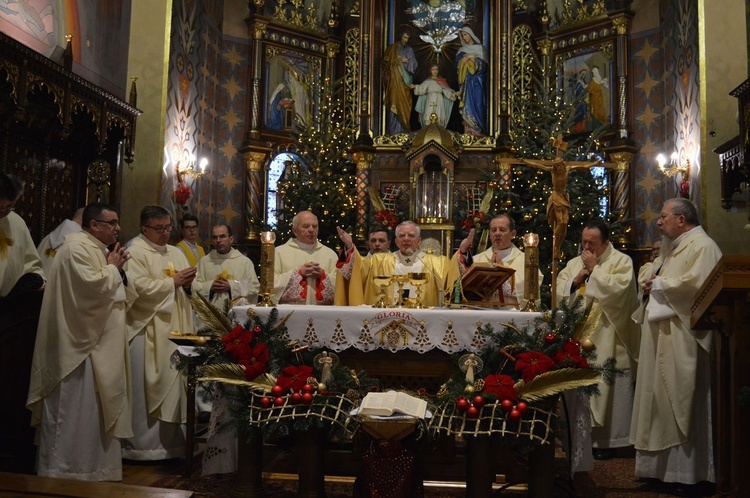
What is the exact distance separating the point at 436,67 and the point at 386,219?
3189 mm

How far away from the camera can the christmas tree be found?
12.8 meters

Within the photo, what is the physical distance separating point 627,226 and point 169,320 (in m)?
7.82

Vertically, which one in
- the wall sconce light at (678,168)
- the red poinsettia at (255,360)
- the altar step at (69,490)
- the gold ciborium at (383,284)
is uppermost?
the wall sconce light at (678,168)

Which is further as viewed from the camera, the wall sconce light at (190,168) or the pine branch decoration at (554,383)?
the wall sconce light at (190,168)

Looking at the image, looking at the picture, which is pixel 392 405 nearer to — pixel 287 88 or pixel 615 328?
pixel 615 328

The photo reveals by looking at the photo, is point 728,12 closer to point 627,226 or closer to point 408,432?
point 627,226

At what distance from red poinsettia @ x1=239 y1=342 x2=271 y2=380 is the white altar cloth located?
0.28 metres

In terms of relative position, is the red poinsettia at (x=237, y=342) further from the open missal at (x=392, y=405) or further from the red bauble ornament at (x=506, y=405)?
the red bauble ornament at (x=506, y=405)

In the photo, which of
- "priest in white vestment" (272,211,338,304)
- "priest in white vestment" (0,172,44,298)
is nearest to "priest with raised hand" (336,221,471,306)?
"priest in white vestment" (272,211,338,304)

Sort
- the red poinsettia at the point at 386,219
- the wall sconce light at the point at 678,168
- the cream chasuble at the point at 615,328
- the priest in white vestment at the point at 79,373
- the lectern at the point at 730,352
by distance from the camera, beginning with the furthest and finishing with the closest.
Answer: the red poinsettia at the point at 386,219
the wall sconce light at the point at 678,168
the cream chasuble at the point at 615,328
the priest in white vestment at the point at 79,373
the lectern at the point at 730,352

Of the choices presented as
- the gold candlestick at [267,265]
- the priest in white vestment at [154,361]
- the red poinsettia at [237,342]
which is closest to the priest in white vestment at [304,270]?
the gold candlestick at [267,265]

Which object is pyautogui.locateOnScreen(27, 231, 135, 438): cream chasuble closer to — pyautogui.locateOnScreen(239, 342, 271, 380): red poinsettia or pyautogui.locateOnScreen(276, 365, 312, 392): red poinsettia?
pyautogui.locateOnScreen(239, 342, 271, 380): red poinsettia

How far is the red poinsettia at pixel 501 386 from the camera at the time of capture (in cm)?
476

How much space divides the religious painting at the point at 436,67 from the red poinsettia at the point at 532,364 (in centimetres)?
912
